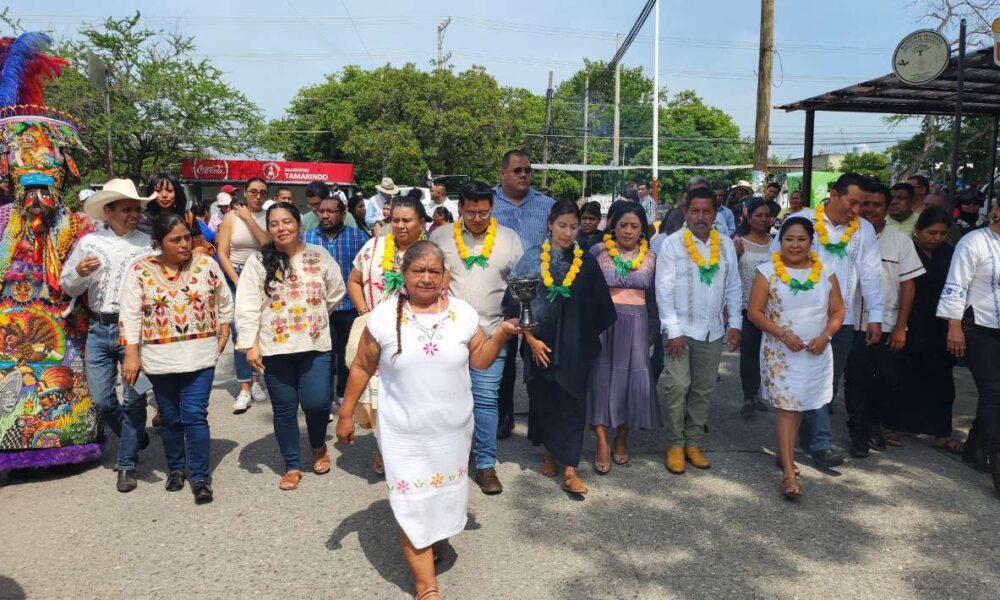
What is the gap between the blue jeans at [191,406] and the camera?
430 centimetres

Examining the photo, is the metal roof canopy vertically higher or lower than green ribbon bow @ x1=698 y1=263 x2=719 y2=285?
higher

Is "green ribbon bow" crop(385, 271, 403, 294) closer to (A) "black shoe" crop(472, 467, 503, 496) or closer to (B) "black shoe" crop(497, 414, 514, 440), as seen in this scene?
(A) "black shoe" crop(472, 467, 503, 496)

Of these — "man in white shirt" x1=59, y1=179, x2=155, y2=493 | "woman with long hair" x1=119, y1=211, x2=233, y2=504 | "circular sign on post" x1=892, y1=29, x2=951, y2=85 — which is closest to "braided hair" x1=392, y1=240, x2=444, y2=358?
"woman with long hair" x1=119, y1=211, x2=233, y2=504

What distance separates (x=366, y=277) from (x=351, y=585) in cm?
208

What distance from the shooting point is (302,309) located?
4.45m

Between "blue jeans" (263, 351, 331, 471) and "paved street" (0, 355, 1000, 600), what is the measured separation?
12.8 inches

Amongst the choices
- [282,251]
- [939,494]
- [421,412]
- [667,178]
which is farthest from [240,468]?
[667,178]

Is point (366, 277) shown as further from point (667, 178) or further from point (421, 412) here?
point (667, 178)

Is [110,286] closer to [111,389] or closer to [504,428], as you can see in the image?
[111,389]

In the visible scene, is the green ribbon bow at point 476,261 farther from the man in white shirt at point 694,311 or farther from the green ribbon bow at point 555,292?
the man in white shirt at point 694,311

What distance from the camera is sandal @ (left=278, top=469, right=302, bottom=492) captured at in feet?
14.6

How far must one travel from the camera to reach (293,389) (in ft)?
14.9

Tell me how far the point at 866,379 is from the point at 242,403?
519 cm

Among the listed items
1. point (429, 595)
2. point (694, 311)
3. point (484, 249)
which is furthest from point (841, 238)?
point (429, 595)
